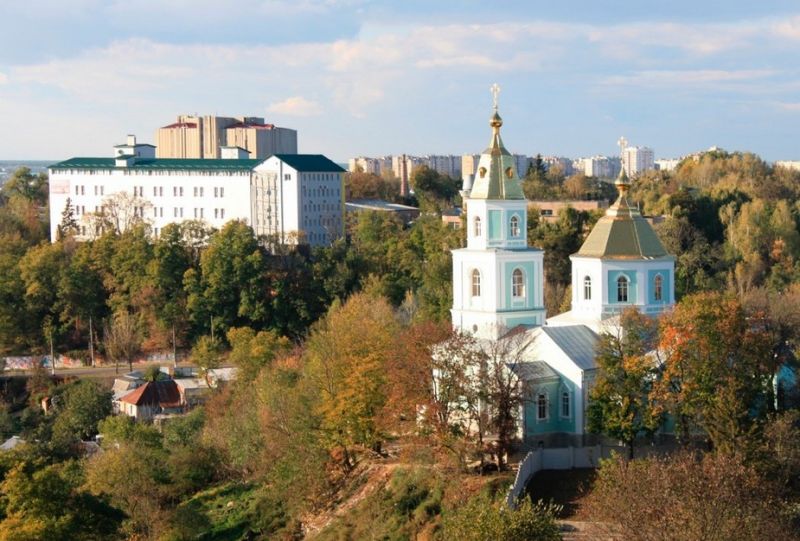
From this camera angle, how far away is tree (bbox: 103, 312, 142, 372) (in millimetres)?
51531

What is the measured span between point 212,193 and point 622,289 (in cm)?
3297

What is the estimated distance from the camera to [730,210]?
181 feet

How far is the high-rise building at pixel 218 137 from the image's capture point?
7462 cm

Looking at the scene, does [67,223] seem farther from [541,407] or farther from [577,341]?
[541,407]

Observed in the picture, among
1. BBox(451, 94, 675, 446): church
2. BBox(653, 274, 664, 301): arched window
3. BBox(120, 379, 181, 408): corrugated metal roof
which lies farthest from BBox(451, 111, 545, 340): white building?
BBox(120, 379, 181, 408): corrugated metal roof

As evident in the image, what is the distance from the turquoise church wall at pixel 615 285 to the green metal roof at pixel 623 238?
35cm

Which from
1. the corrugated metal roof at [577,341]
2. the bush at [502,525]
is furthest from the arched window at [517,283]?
the bush at [502,525]

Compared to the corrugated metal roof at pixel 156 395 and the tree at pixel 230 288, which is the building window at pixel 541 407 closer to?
the corrugated metal roof at pixel 156 395

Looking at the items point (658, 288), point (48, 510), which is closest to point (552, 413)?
point (658, 288)

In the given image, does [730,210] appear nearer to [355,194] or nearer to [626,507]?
[355,194]

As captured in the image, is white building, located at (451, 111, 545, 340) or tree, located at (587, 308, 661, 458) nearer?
tree, located at (587, 308, 661, 458)

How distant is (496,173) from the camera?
30.6m

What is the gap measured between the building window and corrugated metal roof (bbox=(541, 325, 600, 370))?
0.97m

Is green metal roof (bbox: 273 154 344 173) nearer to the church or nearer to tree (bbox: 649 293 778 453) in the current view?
the church
